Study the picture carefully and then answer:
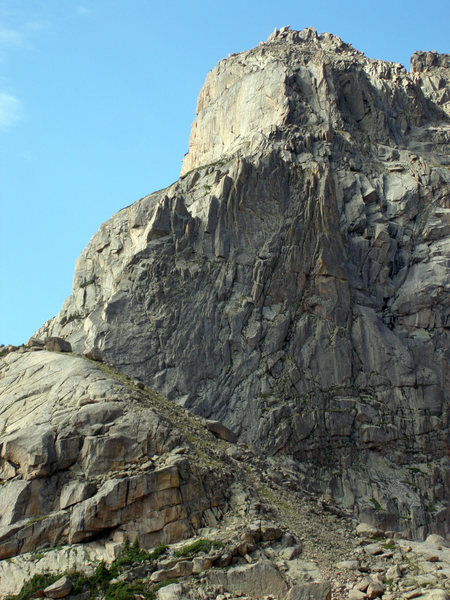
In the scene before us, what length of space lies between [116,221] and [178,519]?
Result: 47.4 m

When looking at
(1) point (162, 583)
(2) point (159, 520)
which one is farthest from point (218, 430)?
(1) point (162, 583)

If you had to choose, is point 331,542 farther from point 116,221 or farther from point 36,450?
point 116,221

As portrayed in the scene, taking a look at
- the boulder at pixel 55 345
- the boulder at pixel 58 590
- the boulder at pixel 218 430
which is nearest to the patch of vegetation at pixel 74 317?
the boulder at pixel 55 345

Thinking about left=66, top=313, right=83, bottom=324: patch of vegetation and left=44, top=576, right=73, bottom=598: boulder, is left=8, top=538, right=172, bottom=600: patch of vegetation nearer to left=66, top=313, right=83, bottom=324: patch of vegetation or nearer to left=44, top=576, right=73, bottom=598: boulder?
left=44, top=576, right=73, bottom=598: boulder

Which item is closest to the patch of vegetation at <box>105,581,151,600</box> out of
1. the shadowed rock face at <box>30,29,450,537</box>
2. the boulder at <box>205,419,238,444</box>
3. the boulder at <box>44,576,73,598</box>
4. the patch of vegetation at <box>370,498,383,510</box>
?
the boulder at <box>44,576,73,598</box>

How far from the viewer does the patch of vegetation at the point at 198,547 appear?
93.3 feet

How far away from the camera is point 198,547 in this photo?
93.9 ft

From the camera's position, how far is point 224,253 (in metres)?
67.1

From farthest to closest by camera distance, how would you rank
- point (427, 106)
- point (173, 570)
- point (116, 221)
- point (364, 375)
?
1. point (427, 106)
2. point (116, 221)
3. point (364, 375)
4. point (173, 570)

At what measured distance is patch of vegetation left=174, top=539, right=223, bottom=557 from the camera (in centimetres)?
2844

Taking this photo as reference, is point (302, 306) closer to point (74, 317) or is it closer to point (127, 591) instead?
point (74, 317)

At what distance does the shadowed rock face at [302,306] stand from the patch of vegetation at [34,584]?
107 feet

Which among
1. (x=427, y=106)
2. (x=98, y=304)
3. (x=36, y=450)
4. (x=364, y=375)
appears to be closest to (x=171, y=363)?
(x=98, y=304)

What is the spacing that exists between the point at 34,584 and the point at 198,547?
5332 mm
